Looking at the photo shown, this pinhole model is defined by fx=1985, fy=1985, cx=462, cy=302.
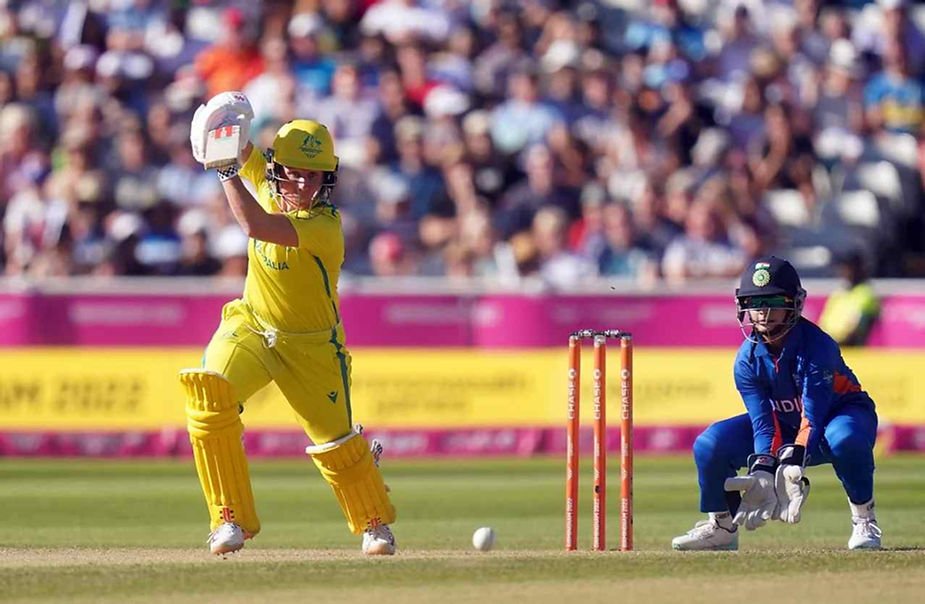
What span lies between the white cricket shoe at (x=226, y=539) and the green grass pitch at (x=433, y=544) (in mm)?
69

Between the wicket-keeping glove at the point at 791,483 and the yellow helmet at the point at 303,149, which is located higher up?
the yellow helmet at the point at 303,149

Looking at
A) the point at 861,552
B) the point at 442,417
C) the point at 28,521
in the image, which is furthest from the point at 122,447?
the point at 861,552

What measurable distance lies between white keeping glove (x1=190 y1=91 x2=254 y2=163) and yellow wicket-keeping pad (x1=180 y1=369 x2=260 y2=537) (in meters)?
0.97

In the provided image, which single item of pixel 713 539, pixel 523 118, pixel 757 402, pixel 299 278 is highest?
pixel 523 118

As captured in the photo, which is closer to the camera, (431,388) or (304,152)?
(304,152)

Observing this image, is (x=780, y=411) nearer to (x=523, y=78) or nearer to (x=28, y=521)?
(x=28, y=521)

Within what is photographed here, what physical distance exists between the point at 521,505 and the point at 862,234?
310 inches

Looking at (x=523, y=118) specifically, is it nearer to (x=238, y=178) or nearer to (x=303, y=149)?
(x=303, y=149)

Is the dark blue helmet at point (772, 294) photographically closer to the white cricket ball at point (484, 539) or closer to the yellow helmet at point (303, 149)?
the white cricket ball at point (484, 539)

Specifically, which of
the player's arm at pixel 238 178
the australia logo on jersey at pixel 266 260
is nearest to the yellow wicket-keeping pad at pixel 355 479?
the australia logo on jersey at pixel 266 260

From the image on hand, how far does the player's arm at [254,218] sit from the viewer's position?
8164 mm

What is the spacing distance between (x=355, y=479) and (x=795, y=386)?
2.06 metres

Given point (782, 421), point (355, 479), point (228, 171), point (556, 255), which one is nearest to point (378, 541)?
point (355, 479)

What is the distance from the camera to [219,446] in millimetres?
8562
